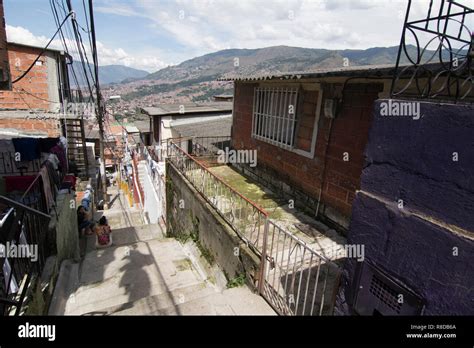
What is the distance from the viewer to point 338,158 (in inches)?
241

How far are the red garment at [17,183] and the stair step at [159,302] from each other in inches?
288

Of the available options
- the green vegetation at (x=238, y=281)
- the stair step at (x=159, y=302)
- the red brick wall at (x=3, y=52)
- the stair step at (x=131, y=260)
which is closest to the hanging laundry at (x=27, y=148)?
the stair step at (x=131, y=260)

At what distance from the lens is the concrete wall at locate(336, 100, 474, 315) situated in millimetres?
1800

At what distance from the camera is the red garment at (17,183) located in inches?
379

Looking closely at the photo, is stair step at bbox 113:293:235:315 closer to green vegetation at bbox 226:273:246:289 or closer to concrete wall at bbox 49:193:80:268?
green vegetation at bbox 226:273:246:289

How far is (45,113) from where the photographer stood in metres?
12.7

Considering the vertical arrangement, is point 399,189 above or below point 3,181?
above

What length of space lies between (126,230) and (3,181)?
4.81 m

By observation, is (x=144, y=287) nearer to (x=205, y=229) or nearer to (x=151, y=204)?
(x=205, y=229)

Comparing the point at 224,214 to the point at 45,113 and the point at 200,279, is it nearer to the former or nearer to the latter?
the point at 200,279

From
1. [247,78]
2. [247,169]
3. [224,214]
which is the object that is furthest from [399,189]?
[247,169]

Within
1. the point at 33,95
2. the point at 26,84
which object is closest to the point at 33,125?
the point at 33,95

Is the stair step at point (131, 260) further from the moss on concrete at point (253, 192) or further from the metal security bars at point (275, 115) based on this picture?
the metal security bars at point (275, 115)
